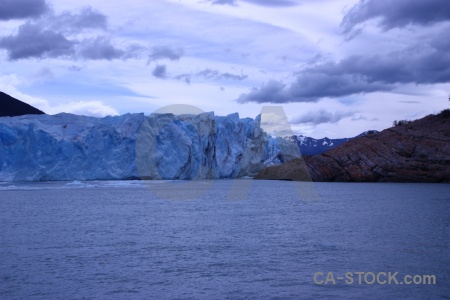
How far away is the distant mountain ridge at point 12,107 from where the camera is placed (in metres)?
66.6

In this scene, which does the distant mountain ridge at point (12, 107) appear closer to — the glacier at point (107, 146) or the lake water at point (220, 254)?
the glacier at point (107, 146)

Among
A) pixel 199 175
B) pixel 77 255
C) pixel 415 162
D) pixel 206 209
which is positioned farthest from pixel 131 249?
pixel 199 175

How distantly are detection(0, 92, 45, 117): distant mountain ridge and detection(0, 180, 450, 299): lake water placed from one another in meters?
51.8

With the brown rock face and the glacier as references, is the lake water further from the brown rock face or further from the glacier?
the brown rock face

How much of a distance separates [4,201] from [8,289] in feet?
59.2

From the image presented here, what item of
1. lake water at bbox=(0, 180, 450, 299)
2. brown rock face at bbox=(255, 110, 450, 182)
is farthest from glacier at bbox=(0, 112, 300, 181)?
lake water at bbox=(0, 180, 450, 299)

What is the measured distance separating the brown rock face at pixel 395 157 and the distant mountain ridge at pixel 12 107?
4009 centimetres

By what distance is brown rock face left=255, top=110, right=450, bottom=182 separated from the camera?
38469 millimetres

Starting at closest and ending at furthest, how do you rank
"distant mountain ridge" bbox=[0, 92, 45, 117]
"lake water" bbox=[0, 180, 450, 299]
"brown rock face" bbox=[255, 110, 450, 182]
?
1. "lake water" bbox=[0, 180, 450, 299]
2. "brown rock face" bbox=[255, 110, 450, 182]
3. "distant mountain ridge" bbox=[0, 92, 45, 117]

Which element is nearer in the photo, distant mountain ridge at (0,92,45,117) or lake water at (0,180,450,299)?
lake water at (0,180,450,299)

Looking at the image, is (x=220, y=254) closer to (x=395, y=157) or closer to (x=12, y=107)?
(x=395, y=157)

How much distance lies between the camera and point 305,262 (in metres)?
9.99

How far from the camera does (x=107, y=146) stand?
39.7 metres

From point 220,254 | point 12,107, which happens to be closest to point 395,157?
point 220,254
